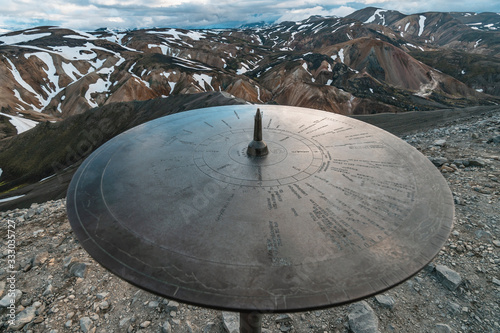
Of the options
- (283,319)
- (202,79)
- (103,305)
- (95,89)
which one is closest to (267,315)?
(283,319)

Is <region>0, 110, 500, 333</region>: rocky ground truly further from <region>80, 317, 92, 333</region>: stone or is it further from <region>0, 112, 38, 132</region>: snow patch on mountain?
<region>0, 112, 38, 132</region>: snow patch on mountain

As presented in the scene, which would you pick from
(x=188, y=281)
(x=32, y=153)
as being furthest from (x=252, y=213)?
(x=32, y=153)

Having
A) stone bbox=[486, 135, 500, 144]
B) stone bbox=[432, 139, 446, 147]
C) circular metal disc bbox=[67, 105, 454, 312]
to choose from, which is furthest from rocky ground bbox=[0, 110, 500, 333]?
stone bbox=[486, 135, 500, 144]

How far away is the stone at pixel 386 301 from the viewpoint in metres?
4.98

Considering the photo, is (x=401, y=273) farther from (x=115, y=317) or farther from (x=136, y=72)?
(x=136, y=72)

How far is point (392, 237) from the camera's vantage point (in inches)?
113

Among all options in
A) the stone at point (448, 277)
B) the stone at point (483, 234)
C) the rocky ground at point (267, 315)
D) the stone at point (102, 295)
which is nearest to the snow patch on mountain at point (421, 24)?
the stone at point (483, 234)

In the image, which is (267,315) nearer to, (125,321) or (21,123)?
(125,321)

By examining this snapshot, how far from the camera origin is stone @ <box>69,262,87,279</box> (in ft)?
19.3

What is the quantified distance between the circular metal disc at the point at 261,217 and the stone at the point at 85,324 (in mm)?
2972

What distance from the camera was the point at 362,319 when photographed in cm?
476

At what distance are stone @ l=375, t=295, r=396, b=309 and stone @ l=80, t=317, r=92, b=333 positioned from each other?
546cm

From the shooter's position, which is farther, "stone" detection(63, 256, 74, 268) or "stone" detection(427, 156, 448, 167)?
"stone" detection(427, 156, 448, 167)

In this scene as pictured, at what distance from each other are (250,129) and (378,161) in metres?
2.47
